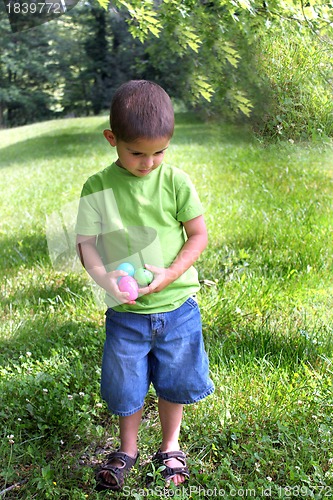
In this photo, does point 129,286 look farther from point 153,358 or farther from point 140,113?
point 140,113

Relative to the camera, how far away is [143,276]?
1896 millimetres

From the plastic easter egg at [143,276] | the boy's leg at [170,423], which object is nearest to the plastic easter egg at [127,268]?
the plastic easter egg at [143,276]

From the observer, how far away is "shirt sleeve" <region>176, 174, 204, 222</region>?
1991mm

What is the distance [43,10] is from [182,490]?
2457 millimetres

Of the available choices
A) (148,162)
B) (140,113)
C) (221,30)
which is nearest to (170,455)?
(148,162)

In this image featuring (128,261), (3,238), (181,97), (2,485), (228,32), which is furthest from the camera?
(3,238)

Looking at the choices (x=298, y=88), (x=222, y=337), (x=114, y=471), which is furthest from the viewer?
(x=298, y=88)

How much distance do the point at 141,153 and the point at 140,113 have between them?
12cm

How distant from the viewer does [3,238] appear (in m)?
4.29

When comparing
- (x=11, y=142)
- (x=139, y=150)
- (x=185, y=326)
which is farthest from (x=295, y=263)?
(x=11, y=142)

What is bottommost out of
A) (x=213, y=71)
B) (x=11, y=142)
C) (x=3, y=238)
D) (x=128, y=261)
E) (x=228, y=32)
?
(x=3, y=238)

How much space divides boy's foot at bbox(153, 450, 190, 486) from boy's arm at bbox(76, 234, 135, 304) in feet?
1.99

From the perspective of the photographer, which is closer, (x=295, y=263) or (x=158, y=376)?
(x=158, y=376)

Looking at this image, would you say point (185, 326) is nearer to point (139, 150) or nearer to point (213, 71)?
point (139, 150)
